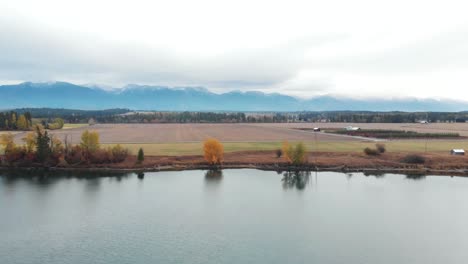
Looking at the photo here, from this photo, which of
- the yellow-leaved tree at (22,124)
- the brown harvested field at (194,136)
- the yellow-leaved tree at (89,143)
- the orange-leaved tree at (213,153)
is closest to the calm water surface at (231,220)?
the orange-leaved tree at (213,153)

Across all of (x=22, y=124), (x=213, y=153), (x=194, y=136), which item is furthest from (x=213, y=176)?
(x=22, y=124)

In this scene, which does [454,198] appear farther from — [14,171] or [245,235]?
[14,171]

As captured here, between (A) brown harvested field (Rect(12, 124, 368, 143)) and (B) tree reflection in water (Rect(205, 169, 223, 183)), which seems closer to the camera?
(B) tree reflection in water (Rect(205, 169, 223, 183))

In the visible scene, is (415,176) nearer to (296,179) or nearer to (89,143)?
(296,179)

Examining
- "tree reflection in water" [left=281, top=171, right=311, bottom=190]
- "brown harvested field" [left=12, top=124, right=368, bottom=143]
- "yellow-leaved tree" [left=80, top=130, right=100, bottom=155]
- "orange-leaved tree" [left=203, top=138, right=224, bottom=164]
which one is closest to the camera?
"tree reflection in water" [left=281, top=171, right=311, bottom=190]

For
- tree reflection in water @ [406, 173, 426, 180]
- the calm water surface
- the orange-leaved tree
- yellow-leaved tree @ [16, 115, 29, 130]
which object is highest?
yellow-leaved tree @ [16, 115, 29, 130]

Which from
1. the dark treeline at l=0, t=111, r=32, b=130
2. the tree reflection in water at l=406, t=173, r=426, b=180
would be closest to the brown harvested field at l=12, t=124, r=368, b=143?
the dark treeline at l=0, t=111, r=32, b=130

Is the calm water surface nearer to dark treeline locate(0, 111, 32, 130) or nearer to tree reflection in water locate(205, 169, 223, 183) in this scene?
tree reflection in water locate(205, 169, 223, 183)

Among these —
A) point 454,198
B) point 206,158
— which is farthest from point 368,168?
point 206,158
